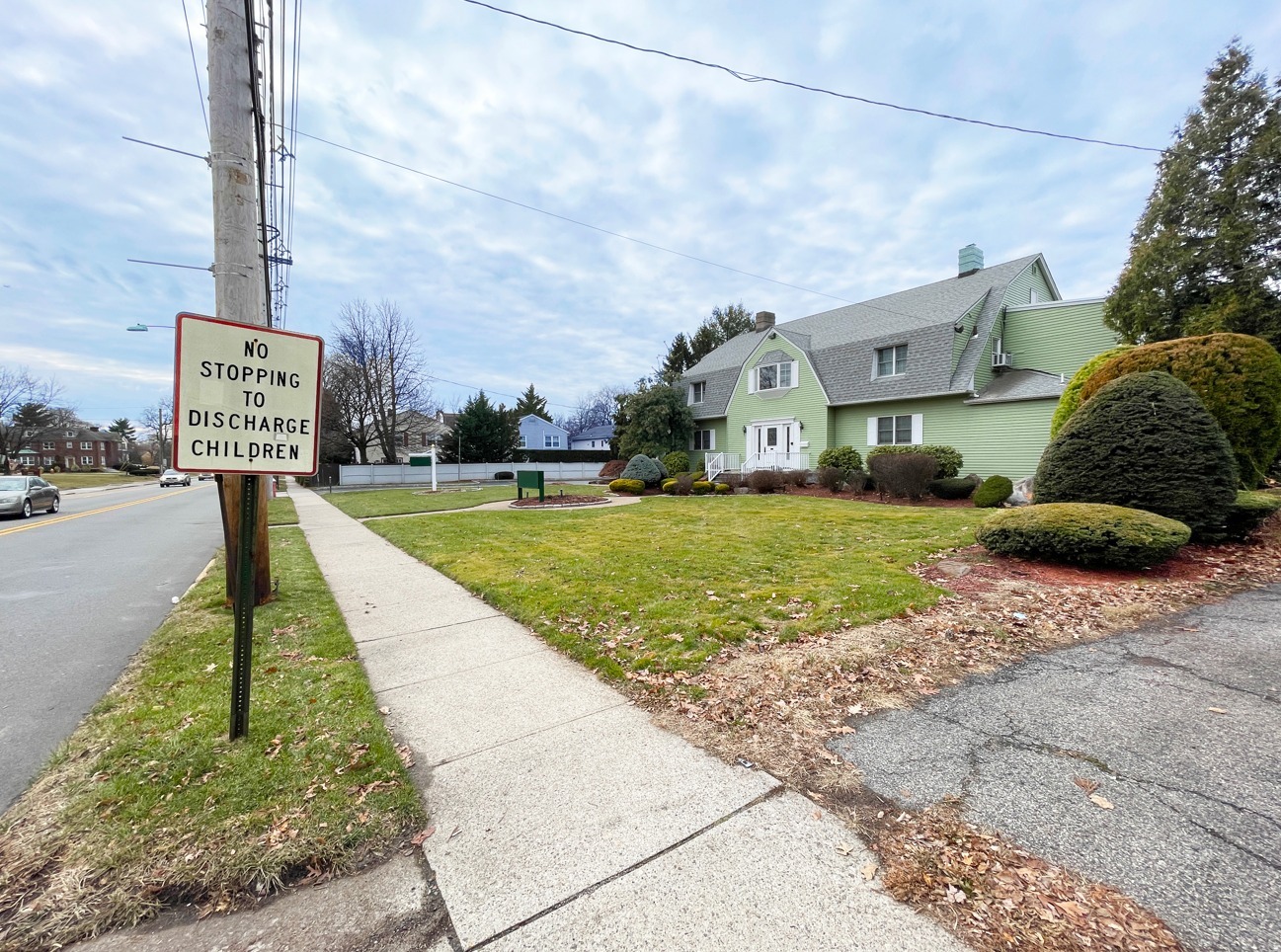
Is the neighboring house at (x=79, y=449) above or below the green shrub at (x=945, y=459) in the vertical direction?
above

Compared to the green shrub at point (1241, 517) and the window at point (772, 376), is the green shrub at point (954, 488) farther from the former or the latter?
the window at point (772, 376)

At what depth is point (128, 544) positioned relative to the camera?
10375 millimetres

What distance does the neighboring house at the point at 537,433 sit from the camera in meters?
56.8

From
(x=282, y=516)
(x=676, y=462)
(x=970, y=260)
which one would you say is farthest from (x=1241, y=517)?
(x=282, y=516)

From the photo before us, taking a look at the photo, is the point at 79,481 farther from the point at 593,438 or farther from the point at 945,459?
the point at 945,459

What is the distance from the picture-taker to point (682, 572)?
658 cm

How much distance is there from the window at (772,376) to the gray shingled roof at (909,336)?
3.33ft

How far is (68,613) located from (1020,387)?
2176 cm

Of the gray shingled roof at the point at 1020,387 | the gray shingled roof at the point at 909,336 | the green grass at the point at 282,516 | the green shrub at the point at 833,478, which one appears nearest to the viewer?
the green grass at the point at 282,516

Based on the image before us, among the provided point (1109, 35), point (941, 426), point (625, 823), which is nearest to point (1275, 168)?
point (941, 426)

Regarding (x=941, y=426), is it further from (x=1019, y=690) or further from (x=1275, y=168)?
(x=1019, y=690)

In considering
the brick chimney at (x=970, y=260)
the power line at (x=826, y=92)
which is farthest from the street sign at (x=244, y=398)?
the brick chimney at (x=970, y=260)

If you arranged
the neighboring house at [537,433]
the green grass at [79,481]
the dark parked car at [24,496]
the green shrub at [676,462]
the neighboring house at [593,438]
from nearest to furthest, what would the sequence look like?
the dark parked car at [24,496] < the green shrub at [676,462] < the green grass at [79,481] < the neighboring house at [593,438] < the neighboring house at [537,433]

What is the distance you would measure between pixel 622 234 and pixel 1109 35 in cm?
826
